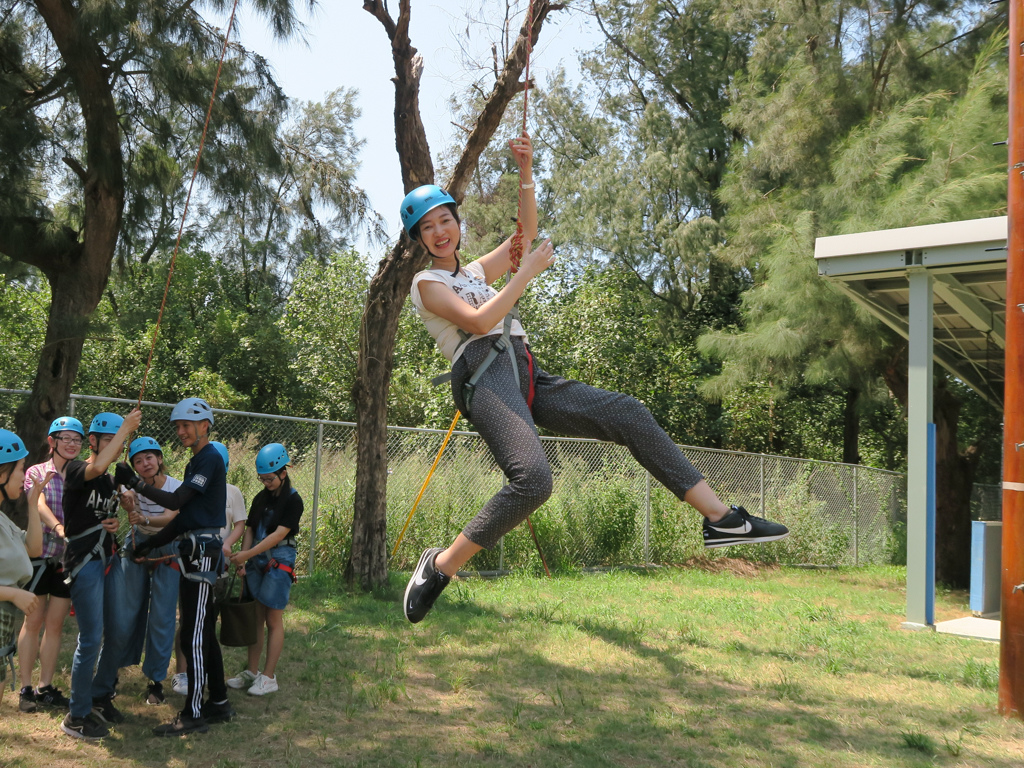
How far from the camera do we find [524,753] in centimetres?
453

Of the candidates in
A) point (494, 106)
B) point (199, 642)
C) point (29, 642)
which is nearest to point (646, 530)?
point (494, 106)

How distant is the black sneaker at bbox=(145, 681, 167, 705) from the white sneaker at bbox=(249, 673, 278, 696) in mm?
512

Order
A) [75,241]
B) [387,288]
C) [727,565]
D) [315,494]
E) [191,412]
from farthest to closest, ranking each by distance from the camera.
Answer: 1. [727,565]
2. [315,494]
3. [387,288]
4. [75,241]
5. [191,412]

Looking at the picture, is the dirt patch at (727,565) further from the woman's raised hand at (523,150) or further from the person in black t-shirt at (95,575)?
the woman's raised hand at (523,150)

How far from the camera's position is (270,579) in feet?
17.7

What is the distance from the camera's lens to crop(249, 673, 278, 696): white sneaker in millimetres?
5344

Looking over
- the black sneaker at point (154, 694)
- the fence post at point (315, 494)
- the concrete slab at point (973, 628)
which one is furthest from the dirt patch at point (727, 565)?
the black sneaker at point (154, 694)

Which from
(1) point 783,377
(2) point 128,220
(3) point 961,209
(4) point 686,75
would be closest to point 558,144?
(4) point 686,75

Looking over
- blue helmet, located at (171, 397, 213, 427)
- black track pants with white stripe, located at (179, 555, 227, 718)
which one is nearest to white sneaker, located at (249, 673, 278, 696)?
black track pants with white stripe, located at (179, 555, 227, 718)

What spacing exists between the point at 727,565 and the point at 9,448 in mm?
11519

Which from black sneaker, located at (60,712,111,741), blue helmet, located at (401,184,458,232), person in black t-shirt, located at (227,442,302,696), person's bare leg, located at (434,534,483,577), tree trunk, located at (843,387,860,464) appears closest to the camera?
person's bare leg, located at (434,534,483,577)

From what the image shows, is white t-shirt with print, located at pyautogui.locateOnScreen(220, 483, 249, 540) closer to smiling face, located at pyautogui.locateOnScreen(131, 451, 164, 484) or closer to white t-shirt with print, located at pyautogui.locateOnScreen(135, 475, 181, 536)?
white t-shirt with print, located at pyautogui.locateOnScreen(135, 475, 181, 536)

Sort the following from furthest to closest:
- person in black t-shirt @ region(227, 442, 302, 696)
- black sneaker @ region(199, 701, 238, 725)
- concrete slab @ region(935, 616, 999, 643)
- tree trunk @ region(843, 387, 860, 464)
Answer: tree trunk @ region(843, 387, 860, 464), concrete slab @ region(935, 616, 999, 643), person in black t-shirt @ region(227, 442, 302, 696), black sneaker @ region(199, 701, 238, 725)

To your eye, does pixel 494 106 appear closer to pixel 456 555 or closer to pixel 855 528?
pixel 456 555
